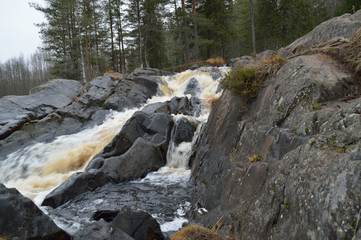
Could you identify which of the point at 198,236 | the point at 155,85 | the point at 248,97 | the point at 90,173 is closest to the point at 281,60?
the point at 248,97

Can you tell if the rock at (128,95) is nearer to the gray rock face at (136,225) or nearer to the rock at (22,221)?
the rock at (22,221)

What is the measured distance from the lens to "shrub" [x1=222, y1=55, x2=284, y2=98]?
5.65 metres

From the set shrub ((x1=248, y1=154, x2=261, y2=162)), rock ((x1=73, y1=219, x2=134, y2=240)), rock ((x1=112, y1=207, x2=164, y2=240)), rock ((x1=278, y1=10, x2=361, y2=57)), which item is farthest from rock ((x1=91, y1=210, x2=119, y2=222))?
rock ((x1=278, y1=10, x2=361, y2=57))

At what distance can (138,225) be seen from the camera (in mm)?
4559

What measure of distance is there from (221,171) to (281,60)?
3.10m

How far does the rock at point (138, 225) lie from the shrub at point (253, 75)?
3.81m

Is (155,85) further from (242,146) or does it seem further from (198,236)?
(198,236)

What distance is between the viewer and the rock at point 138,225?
4.50 meters

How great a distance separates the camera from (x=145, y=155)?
375 inches

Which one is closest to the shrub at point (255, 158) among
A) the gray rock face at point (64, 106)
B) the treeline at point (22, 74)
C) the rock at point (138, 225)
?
the rock at point (138, 225)

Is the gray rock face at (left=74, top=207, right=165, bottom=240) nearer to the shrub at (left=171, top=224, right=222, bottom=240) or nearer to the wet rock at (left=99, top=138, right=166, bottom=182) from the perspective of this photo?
the shrub at (left=171, top=224, right=222, bottom=240)

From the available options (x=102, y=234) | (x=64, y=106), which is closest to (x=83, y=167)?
(x=102, y=234)

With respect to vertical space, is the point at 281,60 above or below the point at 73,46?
below

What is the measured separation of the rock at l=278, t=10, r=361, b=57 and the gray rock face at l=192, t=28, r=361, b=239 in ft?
5.96
